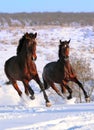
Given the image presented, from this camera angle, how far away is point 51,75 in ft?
48.9

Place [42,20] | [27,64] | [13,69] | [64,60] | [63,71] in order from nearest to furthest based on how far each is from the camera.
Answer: [27,64]
[13,69]
[64,60]
[63,71]
[42,20]

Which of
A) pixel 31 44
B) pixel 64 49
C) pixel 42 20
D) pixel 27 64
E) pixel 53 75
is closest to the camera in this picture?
pixel 31 44

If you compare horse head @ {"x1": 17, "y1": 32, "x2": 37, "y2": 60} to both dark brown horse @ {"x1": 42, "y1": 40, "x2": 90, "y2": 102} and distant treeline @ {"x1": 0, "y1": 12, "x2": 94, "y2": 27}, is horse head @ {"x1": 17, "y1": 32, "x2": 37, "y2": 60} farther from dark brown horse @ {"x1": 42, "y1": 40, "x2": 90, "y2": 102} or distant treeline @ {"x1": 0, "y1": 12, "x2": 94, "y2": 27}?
distant treeline @ {"x1": 0, "y1": 12, "x2": 94, "y2": 27}

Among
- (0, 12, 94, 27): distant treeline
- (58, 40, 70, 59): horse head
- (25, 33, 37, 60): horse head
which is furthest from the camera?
(0, 12, 94, 27): distant treeline

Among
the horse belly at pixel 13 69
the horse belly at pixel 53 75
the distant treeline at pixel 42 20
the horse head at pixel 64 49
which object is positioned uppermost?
the horse head at pixel 64 49

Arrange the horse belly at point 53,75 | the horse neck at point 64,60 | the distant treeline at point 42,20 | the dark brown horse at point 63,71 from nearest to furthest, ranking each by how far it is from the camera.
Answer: the dark brown horse at point 63,71 < the horse neck at point 64,60 < the horse belly at point 53,75 < the distant treeline at point 42,20

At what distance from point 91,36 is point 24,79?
3940 centimetres

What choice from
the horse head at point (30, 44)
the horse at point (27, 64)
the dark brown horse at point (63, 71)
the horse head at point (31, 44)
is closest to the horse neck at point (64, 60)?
the dark brown horse at point (63, 71)

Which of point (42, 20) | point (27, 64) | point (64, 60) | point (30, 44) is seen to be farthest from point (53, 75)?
point (42, 20)

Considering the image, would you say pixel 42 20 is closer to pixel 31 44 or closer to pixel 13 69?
pixel 13 69

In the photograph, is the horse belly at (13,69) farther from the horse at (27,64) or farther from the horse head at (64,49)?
the horse head at (64,49)

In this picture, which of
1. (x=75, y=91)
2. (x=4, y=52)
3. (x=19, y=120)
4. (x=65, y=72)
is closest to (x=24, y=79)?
(x=65, y=72)

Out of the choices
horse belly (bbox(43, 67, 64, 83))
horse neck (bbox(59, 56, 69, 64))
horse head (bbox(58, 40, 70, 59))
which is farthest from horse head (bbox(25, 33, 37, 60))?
horse belly (bbox(43, 67, 64, 83))

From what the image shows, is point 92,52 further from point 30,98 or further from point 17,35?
point 30,98
